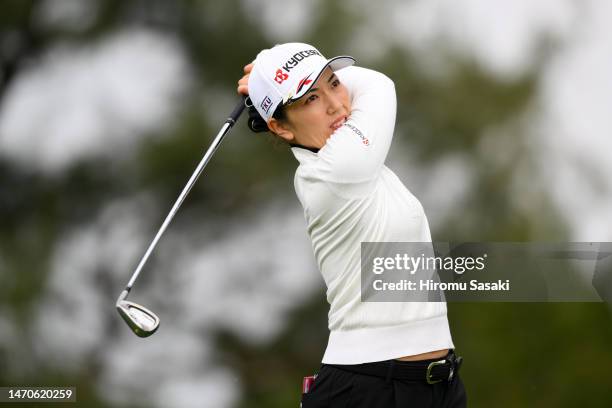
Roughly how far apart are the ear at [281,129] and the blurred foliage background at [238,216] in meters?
4.02

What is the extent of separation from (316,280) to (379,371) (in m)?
4.34

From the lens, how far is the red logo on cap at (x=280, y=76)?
288cm

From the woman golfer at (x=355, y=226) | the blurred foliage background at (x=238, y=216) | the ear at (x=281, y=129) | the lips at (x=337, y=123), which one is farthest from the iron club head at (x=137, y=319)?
the blurred foliage background at (x=238, y=216)

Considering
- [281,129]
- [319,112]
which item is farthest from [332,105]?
[281,129]

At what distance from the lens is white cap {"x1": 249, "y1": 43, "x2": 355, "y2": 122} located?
9.34 feet

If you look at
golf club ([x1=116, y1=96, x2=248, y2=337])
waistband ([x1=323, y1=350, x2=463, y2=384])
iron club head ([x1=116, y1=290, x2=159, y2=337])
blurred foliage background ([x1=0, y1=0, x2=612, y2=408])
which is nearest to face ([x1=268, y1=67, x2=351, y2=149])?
golf club ([x1=116, y1=96, x2=248, y2=337])

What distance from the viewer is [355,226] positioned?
2781mm

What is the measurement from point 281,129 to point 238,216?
4565 millimetres

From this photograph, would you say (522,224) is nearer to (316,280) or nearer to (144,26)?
(316,280)

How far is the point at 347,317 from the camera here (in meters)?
2.81

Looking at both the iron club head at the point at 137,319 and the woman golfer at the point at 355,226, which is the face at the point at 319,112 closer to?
the woman golfer at the point at 355,226

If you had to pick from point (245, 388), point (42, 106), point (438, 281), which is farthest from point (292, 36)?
point (438, 281)

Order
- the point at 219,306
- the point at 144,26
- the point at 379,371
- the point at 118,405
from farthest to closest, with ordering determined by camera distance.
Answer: the point at 144,26 < the point at 219,306 < the point at 118,405 < the point at 379,371

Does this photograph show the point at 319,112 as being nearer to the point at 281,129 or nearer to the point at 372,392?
the point at 281,129
